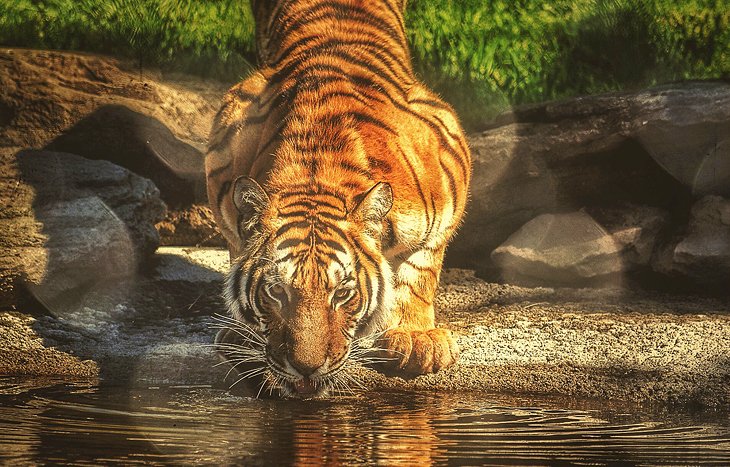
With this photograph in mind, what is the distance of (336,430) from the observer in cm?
425

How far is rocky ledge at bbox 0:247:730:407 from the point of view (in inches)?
205

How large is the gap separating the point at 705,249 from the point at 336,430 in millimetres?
3130

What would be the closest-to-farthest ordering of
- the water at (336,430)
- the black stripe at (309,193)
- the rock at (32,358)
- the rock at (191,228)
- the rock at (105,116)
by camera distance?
1. the water at (336,430)
2. the black stripe at (309,193)
3. the rock at (32,358)
4. the rock at (105,116)
5. the rock at (191,228)

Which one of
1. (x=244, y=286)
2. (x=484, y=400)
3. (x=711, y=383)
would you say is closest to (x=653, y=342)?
(x=711, y=383)

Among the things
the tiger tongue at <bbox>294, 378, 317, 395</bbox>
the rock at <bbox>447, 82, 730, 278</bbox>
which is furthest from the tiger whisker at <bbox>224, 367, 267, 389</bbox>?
the rock at <bbox>447, 82, 730, 278</bbox>

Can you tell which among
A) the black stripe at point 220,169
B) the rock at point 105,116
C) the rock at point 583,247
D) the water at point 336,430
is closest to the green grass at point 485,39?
the rock at point 105,116

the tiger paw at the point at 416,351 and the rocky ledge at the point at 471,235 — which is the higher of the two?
the rocky ledge at the point at 471,235

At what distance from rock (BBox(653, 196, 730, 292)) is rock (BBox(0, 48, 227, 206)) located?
10.9 feet

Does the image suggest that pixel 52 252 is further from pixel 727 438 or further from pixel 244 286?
pixel 727 438

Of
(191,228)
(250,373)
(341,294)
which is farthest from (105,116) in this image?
(341,294)

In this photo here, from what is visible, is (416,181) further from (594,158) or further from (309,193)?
(594,158)

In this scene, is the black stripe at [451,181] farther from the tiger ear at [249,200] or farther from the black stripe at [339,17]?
the tiger ear at [249,200]

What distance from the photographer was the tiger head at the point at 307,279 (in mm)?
4562

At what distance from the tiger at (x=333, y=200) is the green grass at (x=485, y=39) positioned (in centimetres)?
147
